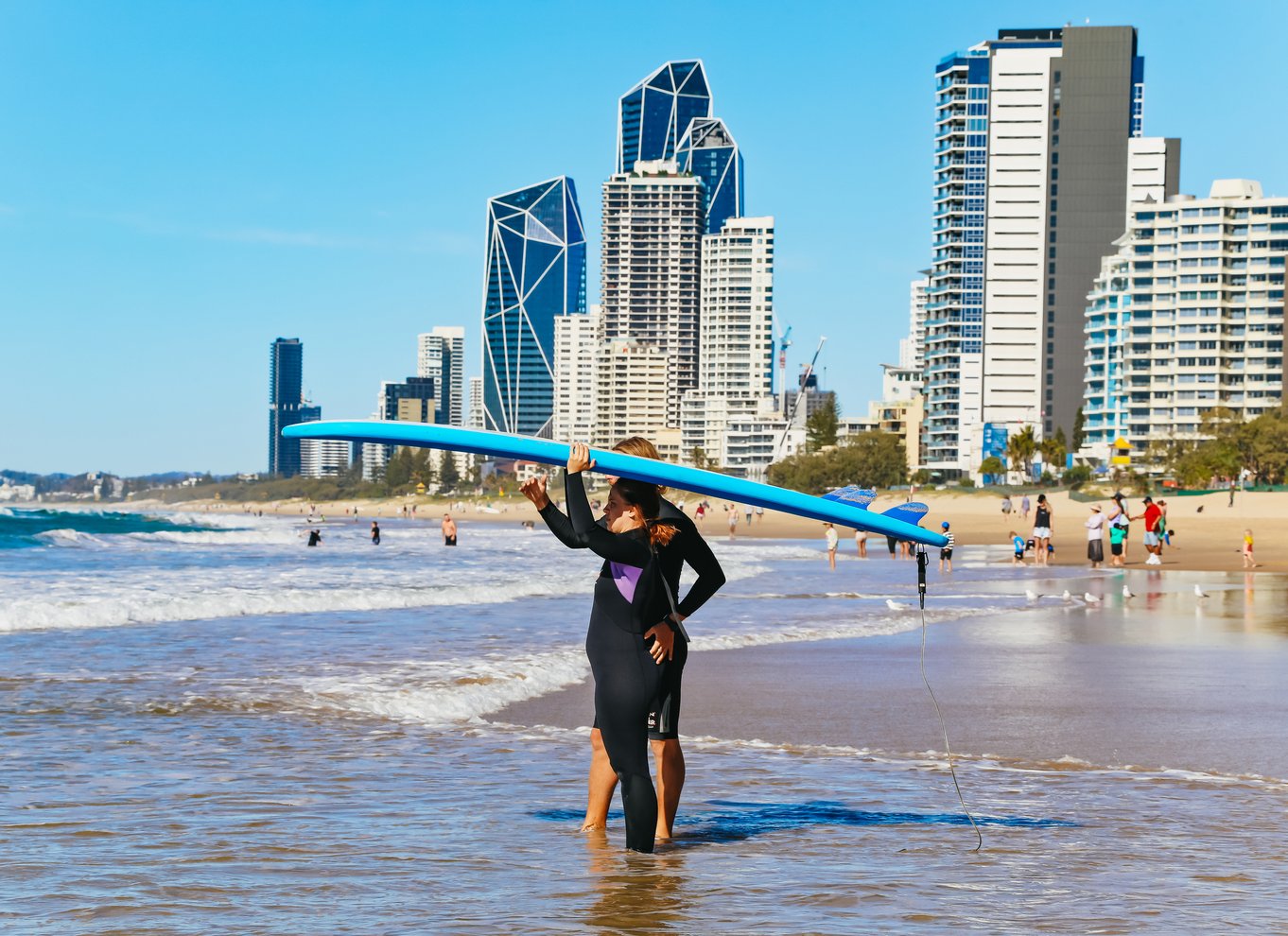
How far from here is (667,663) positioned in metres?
5.93

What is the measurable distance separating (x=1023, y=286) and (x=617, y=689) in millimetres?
165561

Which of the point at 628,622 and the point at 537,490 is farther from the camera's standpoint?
the point at 537,490

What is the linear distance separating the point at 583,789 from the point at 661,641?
6.64ft

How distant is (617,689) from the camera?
581cm

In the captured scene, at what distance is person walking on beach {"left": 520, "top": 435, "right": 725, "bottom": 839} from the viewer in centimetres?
595

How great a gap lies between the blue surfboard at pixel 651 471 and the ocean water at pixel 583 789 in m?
1.39

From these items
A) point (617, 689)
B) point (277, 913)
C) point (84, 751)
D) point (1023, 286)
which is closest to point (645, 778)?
point (617, 689)

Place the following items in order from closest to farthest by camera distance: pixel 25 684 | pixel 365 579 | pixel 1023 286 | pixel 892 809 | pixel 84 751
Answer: pixel 892 809 → pixel 84 751 → pixel 25 684 → pixel 365 579 → pixel 1023 286

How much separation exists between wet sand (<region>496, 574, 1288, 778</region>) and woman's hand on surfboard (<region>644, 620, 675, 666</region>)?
2.77 m

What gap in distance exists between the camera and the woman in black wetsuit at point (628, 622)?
577 centimetres

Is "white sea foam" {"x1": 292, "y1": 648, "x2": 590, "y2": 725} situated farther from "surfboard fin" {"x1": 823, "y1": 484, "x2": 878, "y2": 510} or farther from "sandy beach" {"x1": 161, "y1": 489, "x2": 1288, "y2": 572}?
"sandy beach" {"x1": 161, "y1": 489, "x2": 1288, "y2": 572}

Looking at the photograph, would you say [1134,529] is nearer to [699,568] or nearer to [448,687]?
[448,687]

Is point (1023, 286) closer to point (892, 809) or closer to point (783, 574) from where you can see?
point (783, 574)

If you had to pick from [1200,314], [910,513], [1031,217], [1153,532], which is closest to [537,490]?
[910,513]
